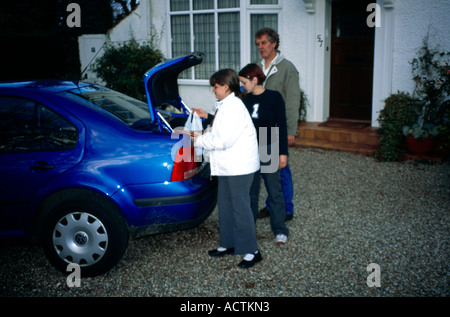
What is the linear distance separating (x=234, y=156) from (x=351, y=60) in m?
5.81

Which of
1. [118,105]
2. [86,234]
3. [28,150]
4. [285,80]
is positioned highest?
[285,80]

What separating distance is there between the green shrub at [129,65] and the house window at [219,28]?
0.69 metres

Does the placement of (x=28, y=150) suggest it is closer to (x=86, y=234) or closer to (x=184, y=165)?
(x=86, y=234)

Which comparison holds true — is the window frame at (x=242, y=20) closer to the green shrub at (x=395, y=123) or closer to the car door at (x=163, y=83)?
the green shrub at (x=395, y=123)

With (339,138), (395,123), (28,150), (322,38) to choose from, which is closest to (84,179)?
(28,150)

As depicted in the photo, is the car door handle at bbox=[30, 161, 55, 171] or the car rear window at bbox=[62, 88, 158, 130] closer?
the car door handle at bbox=[30, 161, 55, 171]

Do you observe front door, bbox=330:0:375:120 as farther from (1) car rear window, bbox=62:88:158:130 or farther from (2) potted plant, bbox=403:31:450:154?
(1) car rear window, bbox=62:88:158:130

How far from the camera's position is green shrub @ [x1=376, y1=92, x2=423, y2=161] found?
7051mm

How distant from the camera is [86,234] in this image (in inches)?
140

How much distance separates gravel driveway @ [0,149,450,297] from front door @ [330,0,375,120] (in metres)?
3.31

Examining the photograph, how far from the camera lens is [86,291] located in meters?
3.50

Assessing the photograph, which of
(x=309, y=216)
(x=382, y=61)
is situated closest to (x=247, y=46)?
(x=382, y=61)

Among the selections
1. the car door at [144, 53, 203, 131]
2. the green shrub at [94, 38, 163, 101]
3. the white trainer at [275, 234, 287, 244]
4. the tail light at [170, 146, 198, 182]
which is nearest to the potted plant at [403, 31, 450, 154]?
the white trainer at [275, 234, 287, 244]
